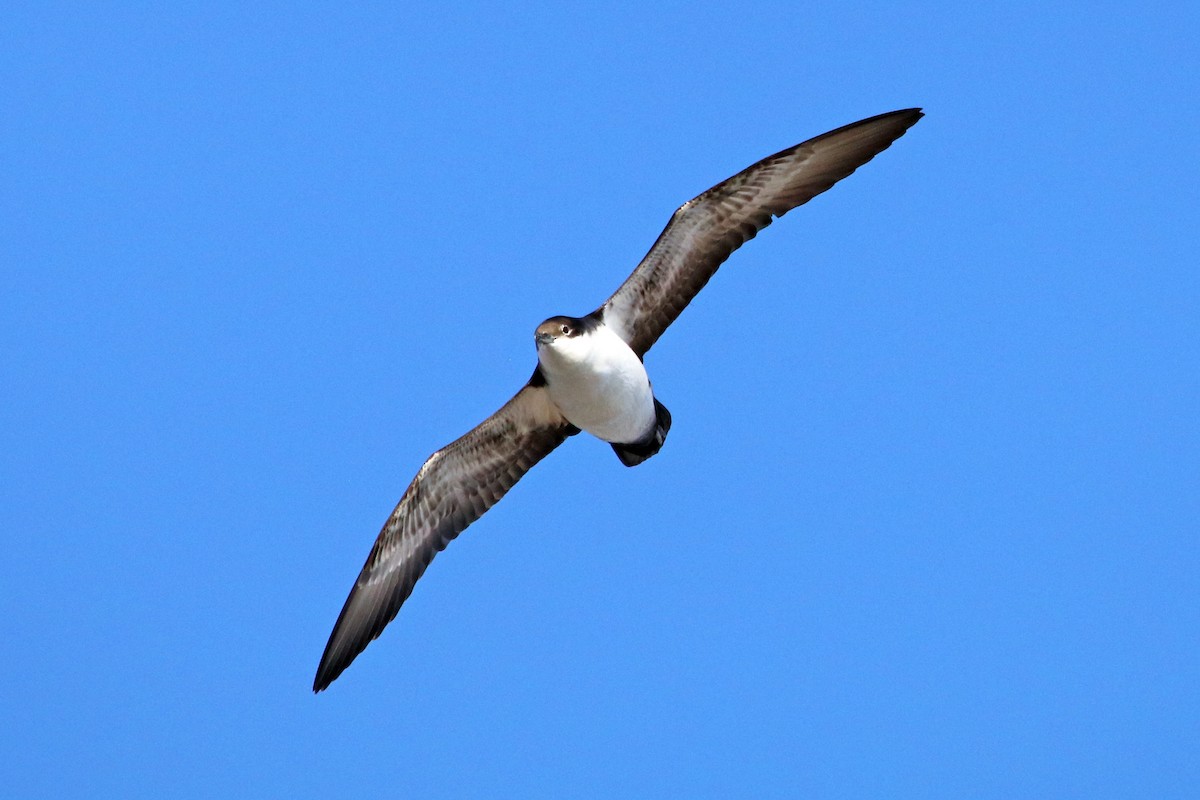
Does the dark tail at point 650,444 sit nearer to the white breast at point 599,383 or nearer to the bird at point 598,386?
the bird at point 598,386

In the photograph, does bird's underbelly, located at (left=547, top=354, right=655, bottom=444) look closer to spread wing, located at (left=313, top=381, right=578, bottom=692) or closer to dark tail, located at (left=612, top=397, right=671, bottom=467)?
dark tail, located at (left=612, top=397, right=671, bottom=467)

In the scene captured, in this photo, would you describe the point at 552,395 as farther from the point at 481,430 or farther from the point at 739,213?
the point at 739,213

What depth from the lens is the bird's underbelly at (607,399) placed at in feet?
35.2

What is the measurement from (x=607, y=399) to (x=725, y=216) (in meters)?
1.55

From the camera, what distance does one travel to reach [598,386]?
1074 centimetres

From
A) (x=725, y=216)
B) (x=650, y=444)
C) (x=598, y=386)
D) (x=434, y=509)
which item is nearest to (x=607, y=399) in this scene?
(x=598, y=386)

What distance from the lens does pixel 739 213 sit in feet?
36.8

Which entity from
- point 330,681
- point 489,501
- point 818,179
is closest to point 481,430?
point 489,501

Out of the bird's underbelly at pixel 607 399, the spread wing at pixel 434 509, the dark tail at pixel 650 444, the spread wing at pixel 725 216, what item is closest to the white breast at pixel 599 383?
the bird's underbelly at pixel 607 399

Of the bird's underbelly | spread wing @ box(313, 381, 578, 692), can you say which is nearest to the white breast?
the bird's underbelly

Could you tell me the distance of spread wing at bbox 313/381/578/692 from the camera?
11875 millimetres

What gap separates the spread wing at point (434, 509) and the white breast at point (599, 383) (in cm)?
65

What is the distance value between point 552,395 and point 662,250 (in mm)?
1258

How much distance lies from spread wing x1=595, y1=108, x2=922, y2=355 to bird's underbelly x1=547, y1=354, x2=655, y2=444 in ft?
1.55
